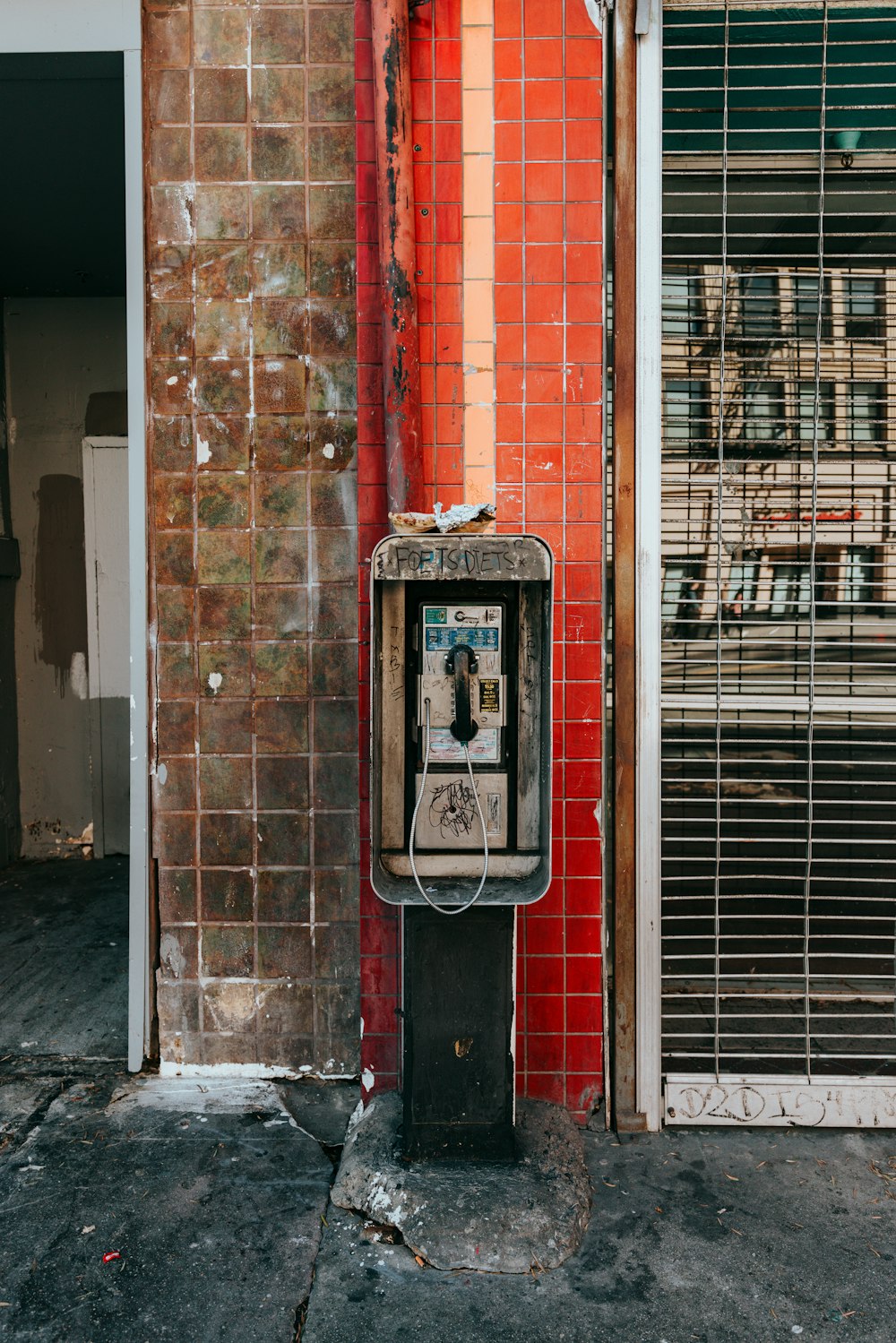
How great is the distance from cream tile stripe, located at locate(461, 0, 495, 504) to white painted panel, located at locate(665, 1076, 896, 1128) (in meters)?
2.27

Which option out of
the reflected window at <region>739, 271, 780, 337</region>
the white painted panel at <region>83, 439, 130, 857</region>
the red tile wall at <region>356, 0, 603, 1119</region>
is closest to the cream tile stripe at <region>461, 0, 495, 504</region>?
the red tile wall at <region>356, 0, 603, 1119</region>

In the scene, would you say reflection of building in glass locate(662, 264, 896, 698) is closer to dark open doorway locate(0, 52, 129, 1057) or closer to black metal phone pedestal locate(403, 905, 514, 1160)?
black metal phone pedestal locate(403, 905, 514, 1160)

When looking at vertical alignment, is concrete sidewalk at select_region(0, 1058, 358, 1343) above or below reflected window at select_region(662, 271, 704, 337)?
below

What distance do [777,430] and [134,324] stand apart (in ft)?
8.01

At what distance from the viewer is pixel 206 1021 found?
3316 mm

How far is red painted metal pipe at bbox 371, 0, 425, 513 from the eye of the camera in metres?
2.87

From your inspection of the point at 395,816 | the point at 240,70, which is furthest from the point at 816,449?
the point at 240,70

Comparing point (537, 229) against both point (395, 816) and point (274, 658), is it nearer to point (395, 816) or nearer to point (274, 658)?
point (274, 658)

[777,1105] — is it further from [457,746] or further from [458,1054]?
[457,746]

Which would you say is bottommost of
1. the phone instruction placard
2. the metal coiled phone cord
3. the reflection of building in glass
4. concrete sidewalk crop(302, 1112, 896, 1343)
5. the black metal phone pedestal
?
concrete sidewalk crop(302, 1112, 896, 1343)

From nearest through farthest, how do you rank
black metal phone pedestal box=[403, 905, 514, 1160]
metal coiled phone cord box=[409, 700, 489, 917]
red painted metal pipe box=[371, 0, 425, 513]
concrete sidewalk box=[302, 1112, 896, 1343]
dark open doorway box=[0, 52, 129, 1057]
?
concrete sidewalk box=[302, 1112, 896, 1343] → metal coiled phone cord box=[409, 700, 489, 917] → black metal phone pedestal box=[403, 905, 514, 1160] → red painted metal pipe box=[371, 0, 425, 513] → dark open doorway box=[0, 52, 129, 1057]

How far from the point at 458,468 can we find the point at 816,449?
4.29 ft

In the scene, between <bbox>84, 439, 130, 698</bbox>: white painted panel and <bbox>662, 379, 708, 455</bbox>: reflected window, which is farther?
<bbox>84, 439, 130, 698</bbox>: white painted panel

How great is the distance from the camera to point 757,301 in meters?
3.11
